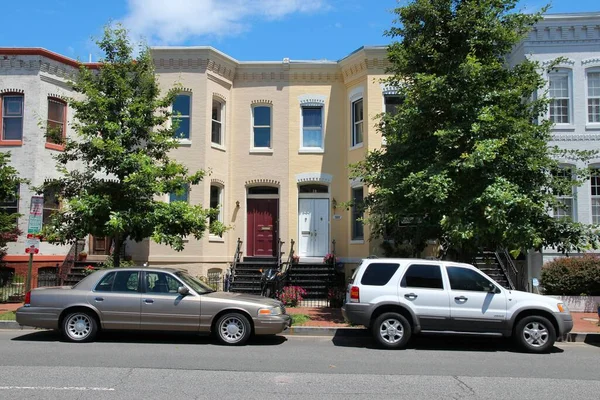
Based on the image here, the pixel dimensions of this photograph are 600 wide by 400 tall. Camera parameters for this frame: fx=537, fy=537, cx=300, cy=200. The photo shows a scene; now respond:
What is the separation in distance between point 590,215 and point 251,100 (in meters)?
12.4

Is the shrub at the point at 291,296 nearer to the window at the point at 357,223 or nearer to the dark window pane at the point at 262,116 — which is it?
the window at the point at 357,223

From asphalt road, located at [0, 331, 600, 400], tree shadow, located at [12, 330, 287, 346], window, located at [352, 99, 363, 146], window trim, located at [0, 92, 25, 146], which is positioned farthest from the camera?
window, located at [352, 99, 363, 146]

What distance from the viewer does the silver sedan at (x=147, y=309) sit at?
10.2 meters

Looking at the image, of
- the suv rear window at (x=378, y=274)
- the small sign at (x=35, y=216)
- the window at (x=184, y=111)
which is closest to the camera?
the suv rear window at (x=378, y=274)

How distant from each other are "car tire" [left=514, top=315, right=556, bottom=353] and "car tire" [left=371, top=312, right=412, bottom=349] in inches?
80.4

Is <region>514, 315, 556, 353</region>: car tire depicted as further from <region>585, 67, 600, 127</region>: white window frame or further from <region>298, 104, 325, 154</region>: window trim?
<region>298, 104, 325, 154</region>: window trim

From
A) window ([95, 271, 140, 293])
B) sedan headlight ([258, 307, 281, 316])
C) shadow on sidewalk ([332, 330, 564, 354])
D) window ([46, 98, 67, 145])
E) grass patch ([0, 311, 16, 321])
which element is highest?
window ([46, 98, 67, 145])

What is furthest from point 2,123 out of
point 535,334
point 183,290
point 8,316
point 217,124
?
point 535,334

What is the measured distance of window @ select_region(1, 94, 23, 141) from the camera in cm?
1928

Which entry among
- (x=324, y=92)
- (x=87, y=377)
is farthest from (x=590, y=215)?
(x=87, y=377)

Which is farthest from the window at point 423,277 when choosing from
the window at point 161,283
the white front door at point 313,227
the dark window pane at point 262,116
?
the dark window pane at point 262,116

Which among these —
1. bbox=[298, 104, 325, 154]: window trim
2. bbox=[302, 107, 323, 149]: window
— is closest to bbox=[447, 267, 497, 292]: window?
bbox=[298, 104, 325, 154]: window trim

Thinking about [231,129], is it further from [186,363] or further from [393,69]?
[186,363]

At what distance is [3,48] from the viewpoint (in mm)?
19156
